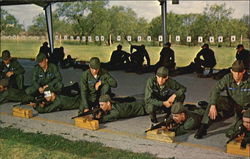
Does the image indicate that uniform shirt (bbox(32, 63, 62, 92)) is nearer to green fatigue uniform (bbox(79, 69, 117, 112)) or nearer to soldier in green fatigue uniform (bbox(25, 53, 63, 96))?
soldier in green fatigue uniform (bbox(25, 53, 63, 96))

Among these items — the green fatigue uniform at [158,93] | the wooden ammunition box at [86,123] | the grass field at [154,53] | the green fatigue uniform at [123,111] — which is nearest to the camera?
the green fatigue uniform at [158,93]

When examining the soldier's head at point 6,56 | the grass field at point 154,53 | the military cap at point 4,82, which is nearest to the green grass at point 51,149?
the military cap at point 4,82

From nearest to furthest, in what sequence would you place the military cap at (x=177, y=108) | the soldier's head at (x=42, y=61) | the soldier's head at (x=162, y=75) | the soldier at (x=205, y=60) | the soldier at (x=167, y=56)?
the military cap at (x=177, y=108) → the soldier's head at (x=162, y=75) → the soldier's head at (x=42, y=61) → the soldier at (x=205, y=60) → the soldier at (x=167, y=56)

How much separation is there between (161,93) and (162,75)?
0.43m

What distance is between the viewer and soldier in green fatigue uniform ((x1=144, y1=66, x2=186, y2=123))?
17.7 feet

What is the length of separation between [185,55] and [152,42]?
4.35 m

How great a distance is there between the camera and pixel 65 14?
33.0 meters

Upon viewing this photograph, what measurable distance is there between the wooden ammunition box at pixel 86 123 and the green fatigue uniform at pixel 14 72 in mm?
2631

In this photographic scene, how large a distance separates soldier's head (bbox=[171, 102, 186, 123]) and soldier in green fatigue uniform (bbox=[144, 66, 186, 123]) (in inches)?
14.2

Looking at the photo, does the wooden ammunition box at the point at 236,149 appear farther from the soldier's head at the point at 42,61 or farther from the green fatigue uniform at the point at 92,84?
the soldier's head at the point at 42,61

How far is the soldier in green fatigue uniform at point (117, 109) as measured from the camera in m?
5.71

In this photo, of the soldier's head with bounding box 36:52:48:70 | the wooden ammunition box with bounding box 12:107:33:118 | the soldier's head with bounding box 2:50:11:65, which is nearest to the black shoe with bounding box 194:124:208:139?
the wooden ammunition box with bounding box 12:107:33:118

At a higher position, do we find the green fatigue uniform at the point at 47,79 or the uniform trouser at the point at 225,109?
the green fatigue uniform at the point at 47,79

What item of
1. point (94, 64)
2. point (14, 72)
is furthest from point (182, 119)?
point (14, 72)
